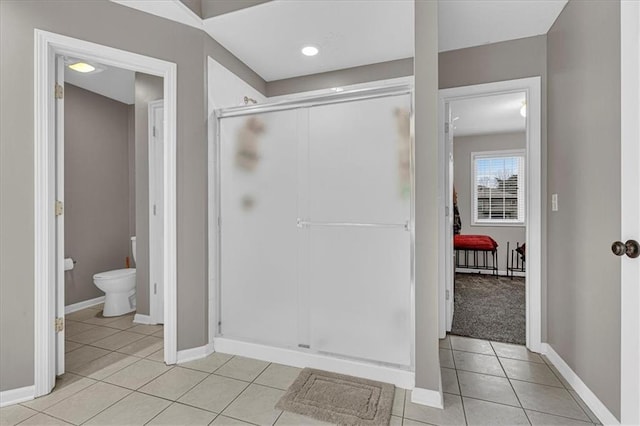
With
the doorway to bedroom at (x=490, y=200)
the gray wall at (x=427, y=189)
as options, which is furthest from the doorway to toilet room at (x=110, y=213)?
the doorway to bedroom at (x=490, y=200)

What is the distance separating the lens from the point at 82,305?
3.60 meters

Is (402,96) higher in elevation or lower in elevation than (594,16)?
lower

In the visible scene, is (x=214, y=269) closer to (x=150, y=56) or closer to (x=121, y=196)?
(x=150, y=56)

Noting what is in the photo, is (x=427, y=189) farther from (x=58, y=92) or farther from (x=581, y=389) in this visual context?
(x=58, y=92)

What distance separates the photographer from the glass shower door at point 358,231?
1992 millimetres

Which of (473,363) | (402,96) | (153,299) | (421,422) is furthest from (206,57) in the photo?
(473,363)

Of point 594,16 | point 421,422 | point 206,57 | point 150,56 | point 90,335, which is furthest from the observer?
point 90,335

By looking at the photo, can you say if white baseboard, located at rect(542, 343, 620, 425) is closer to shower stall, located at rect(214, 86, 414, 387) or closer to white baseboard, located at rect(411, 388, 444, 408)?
white baseboard, located at rect(411, 388, 444, 408)

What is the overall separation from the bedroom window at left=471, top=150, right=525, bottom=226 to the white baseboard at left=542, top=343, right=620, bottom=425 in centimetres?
383

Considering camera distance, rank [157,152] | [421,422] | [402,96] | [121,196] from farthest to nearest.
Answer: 1. [121,196]
2. [157,152]
3. [402,96]
4. [421,422]

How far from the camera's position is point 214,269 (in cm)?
252

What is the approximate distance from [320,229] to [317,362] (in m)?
0.96

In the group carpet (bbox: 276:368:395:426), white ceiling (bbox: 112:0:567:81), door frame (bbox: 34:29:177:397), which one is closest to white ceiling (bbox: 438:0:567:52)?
white ceiling (bbox: 112:0:567:81)

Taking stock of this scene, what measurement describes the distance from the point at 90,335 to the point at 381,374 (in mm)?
2676
